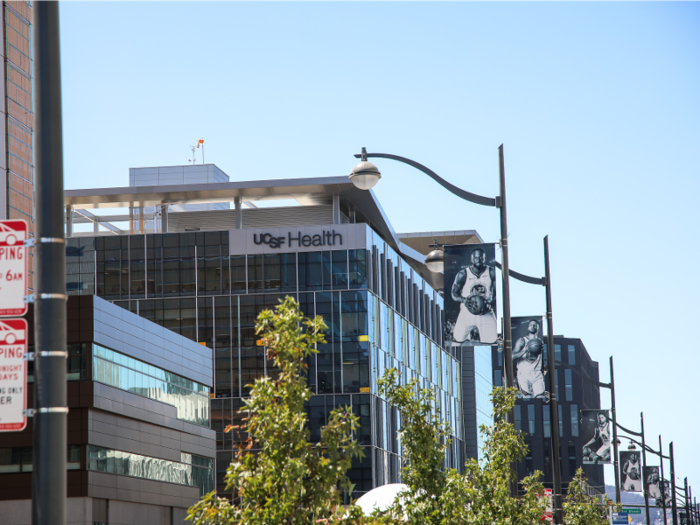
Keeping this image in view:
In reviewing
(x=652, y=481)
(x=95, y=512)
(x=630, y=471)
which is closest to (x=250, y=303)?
(x=630, y=471)

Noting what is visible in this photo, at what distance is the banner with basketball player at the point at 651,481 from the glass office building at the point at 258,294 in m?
17.7

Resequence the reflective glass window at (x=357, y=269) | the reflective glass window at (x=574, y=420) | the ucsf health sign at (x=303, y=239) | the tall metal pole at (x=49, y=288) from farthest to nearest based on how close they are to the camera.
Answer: the reflective glass window at (x=574, y=420) → the ucsf health sign at (x=303, y=239) → the reflective glass window at (x=357, y=269) → the tall metal pole at (x=49, y=288)

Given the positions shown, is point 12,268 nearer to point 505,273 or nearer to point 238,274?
point 505,273

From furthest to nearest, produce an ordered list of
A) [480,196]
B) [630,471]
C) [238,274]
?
1. [238,274]
2. [630,471]
3. [480,196]

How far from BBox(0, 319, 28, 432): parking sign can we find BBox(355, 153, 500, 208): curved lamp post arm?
12270mm

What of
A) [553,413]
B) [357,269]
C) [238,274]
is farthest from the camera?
[238,274]

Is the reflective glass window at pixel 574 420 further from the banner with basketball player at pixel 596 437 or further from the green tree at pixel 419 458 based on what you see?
the green tree at pixel 419 458

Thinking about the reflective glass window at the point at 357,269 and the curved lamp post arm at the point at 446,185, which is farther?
the reflective glass window at the point at 357,269

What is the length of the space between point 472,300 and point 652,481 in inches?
2226

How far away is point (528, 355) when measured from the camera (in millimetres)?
22922

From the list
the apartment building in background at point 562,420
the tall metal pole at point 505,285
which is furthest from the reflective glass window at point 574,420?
the tall metal pole at point 505,285

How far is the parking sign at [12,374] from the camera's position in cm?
677

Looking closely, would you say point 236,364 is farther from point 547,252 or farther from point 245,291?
point 547,252

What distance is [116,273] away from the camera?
222 feet
